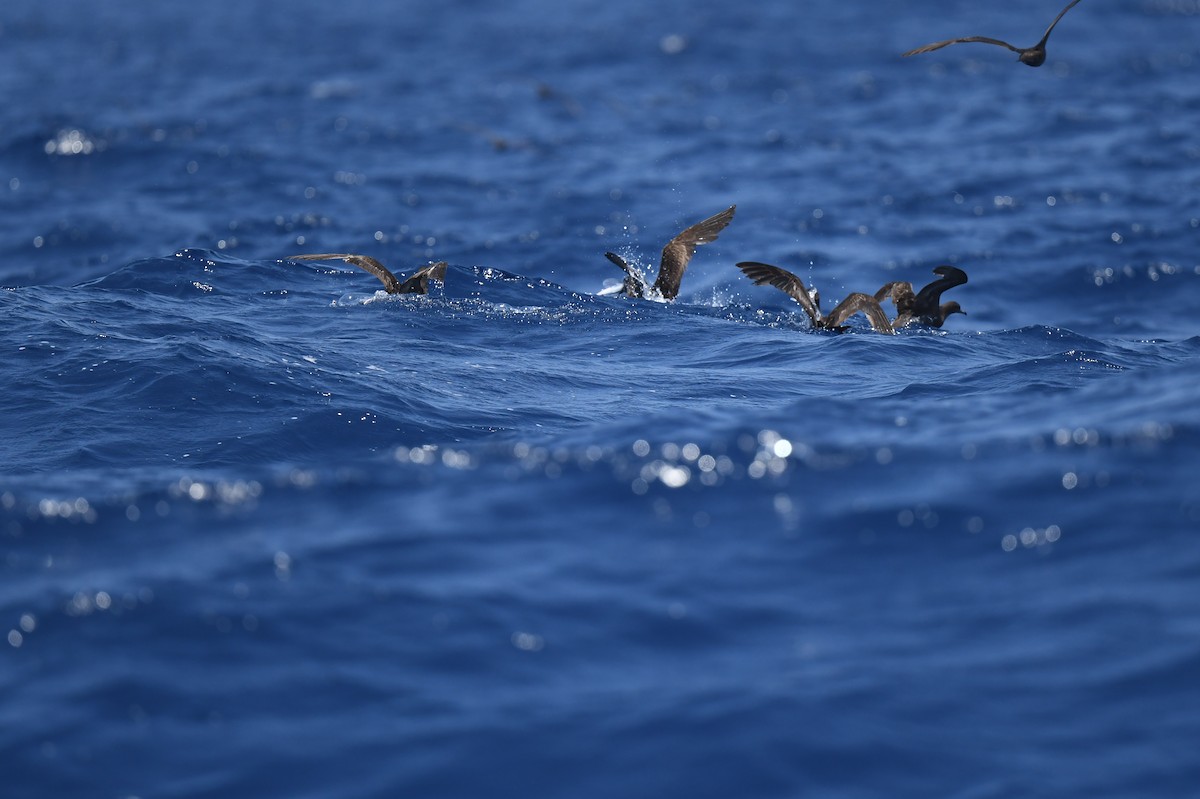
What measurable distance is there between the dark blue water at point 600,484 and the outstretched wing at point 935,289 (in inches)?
23.4

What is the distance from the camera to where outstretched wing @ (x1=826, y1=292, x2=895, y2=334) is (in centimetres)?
1438

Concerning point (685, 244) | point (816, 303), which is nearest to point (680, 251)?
point (685, 244)

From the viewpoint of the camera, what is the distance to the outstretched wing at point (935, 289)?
14.4 m

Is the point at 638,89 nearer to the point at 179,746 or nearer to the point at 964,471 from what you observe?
the point at 964,471

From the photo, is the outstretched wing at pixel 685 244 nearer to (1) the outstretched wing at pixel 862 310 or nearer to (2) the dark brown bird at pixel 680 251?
(2) the dark brown bird at pixel 680 251

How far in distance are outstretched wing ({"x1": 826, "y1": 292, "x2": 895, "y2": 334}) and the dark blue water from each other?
16.1 inches

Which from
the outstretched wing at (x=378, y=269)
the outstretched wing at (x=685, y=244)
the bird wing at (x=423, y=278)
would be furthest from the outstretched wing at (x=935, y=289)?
the outstretched wing at (x=378, y=269)

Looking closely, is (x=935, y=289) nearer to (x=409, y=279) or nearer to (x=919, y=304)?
(x=919, y=304)

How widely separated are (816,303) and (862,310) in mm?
653

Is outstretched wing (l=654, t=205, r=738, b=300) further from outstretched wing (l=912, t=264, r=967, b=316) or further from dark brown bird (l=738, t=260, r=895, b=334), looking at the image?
outstretched wing (l=912, t=264, r=967, b=316)

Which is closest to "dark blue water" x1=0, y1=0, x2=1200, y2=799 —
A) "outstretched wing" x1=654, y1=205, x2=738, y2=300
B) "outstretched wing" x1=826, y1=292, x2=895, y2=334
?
"outstretched wing" x1=826, y1=292, x2=895, y2=334

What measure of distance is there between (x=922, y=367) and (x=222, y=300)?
7996mm

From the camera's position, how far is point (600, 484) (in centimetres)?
864

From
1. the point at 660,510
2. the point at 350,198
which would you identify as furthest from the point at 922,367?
the point at 350,198
